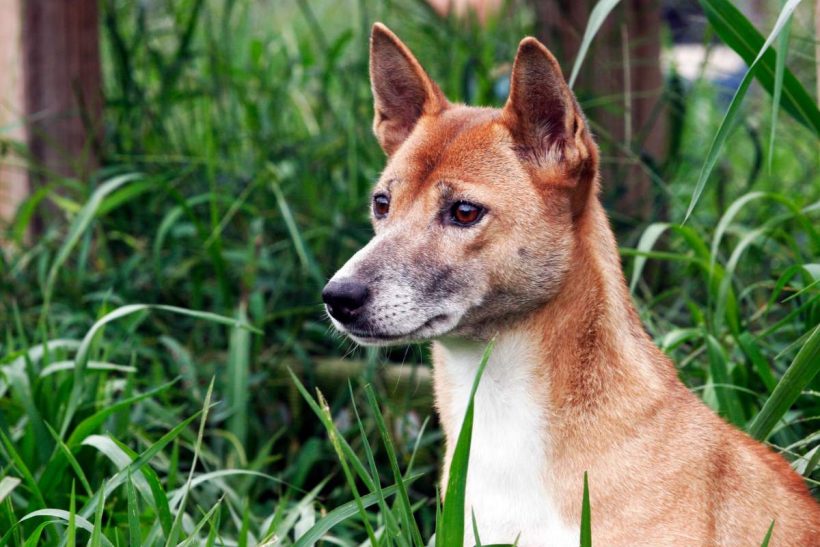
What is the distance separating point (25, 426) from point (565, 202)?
1.74m

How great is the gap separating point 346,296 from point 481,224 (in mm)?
403

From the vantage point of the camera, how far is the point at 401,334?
2.66 m

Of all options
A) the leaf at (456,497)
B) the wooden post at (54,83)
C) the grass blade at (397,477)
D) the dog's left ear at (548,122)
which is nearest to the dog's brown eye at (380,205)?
the dog's left ear at (548,122)

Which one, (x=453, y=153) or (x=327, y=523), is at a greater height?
(x=453, y=153)

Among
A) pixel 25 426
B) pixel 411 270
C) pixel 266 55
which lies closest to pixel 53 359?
pixel 25 426

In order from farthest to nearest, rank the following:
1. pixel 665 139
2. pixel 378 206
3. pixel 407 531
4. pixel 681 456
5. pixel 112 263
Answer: pixel 665 139 → pixel 112 263 → pixel 378 206 → pixel 681 456 → pixel 407 531

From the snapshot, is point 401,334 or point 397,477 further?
point 401,334

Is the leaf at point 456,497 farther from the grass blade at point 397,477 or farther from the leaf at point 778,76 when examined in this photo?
the leaf at point 778,76

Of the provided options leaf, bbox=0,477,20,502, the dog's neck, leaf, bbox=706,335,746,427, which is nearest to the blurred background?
leaf, bbox=706,335,746,427

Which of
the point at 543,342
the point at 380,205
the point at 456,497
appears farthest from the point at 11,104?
the point at 456,497

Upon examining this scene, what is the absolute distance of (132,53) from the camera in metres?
5.04

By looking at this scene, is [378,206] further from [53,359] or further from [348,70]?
[348,70]

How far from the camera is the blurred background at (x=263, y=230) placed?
11.4 ft

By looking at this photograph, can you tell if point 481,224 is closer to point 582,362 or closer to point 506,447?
point 582,362
